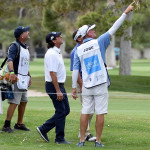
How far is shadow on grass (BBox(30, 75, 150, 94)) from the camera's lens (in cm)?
2877

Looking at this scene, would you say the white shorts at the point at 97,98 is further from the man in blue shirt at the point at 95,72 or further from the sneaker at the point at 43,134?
the sneaker at the point at 43,134

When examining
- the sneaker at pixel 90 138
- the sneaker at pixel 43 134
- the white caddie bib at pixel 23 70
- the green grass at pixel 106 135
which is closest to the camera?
the green grass at pixel 106 135

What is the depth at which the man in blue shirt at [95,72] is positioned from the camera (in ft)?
30.6

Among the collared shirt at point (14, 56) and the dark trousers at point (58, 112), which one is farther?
the collared shirt at point (14, 56)

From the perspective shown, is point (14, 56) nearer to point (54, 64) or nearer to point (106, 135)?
point (54, 64)

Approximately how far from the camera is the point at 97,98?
370 inches

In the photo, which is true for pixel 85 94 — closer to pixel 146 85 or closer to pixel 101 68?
pixel 101 68

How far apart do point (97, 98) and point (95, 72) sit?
1.43ft

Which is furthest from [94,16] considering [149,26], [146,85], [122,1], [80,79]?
[149,26]

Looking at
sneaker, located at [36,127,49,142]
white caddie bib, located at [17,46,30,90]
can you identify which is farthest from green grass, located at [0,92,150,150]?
white caddie bib, located at [17,46,30,90]

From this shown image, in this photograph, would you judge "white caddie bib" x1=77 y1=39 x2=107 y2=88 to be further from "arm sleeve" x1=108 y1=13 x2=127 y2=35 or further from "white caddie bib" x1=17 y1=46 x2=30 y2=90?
"white caddie bib" x1=17 y1=46 x2=30 y2=90

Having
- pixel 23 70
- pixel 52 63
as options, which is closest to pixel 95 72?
pixel 52 63

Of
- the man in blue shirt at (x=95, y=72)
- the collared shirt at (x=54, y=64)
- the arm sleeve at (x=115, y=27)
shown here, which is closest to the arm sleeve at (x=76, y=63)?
the man in blue shirt at (x=95, y=72)

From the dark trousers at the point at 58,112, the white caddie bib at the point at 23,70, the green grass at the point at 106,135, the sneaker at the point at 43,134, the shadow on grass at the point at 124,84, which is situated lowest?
the shadow on grass at the point at 124,84
